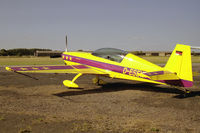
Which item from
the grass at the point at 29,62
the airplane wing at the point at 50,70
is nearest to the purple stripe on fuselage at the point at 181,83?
the airplane wing at the point at 50,70

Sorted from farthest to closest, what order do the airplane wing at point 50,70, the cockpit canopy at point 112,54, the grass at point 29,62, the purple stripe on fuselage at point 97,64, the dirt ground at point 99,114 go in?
1. the grass at point 29,62
2. the cockpit canopy at point 112,54
3. the purple stripe on fuselage at point 97,64
4. the airplane wing at point 50,70
5. the dirt ground at point 99,114

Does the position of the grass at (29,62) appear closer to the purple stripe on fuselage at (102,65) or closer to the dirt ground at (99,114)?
the purple stripe on fuselage at (102,65)

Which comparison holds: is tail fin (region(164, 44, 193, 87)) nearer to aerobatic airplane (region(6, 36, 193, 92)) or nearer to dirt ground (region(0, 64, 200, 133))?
aerobatic airplane (region(6, 36, 193, 92))

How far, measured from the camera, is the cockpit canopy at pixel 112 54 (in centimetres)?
1076

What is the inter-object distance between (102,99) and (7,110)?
404 centimetres

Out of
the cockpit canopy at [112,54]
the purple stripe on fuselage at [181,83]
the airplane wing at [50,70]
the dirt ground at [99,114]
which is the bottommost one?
the dirt ground at [99,114]

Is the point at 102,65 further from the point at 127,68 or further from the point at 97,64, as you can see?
the point at 127,68

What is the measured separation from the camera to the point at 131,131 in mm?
4879

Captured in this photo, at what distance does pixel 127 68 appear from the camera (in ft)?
33.3

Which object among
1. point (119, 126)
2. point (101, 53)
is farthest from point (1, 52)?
point (119, 126)

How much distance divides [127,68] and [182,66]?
9.41ft

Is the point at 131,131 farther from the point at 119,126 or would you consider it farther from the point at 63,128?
the point at 63,128

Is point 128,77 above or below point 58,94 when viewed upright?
above

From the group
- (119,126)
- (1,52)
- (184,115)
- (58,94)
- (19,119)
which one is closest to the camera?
(119,126)
